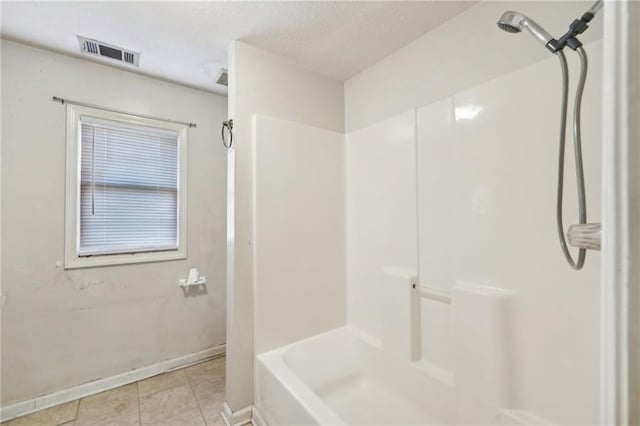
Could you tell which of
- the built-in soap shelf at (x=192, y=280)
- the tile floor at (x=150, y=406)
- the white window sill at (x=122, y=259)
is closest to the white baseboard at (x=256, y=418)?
the tile floor at (x=150, y=406)

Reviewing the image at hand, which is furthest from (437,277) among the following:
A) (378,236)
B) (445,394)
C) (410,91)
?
(410,91)

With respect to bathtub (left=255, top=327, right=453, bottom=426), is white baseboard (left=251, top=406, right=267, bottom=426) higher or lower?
lower

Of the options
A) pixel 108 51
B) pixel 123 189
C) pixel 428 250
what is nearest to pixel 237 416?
pixel 428 250

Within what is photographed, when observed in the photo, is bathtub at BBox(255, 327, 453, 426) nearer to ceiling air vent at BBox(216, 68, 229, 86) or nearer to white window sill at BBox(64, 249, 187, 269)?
white window sill at BBox(64, 249, 187, 269)

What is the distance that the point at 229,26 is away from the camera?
1.61 meters

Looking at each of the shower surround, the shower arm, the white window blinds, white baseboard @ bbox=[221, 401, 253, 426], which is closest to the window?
the white window blinds

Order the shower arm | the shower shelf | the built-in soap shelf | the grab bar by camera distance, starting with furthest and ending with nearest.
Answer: the built-in soap shelf
the grab bar
the shower arm
the shower shelf

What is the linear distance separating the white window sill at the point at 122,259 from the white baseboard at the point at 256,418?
1349 millimetres

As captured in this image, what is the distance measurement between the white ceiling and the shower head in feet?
1.75

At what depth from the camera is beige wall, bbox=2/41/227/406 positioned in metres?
1.76

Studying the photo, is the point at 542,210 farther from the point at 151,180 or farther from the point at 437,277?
the point at 151,180

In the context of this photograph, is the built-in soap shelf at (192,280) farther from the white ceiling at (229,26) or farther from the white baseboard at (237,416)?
the white ceiling at (229,26)

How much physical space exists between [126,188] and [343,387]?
2.25 meters

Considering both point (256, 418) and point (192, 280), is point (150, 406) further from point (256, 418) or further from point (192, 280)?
point (192, 280)
